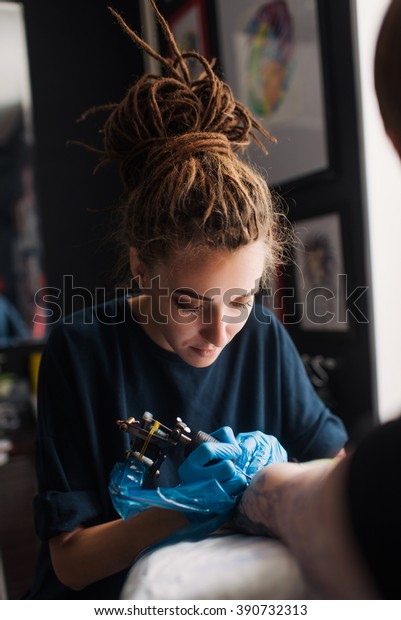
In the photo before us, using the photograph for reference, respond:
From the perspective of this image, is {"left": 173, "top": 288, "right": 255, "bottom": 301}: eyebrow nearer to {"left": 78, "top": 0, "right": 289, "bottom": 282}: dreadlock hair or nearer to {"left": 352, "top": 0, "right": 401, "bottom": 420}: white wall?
{"left": 78, "top": 0, "right": 289, "bottom": 282}: dreadlock hair

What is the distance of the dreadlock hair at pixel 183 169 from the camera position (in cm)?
56

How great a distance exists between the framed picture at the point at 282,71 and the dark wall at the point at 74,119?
0.17 m

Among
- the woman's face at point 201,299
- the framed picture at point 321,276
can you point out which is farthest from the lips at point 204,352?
the framed picture at point 321,276

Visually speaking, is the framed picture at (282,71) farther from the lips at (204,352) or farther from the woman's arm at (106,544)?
the woman's arm at (106,544)

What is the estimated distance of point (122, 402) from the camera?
0.59 metres

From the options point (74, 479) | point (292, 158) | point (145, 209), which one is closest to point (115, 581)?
point (74, 479)

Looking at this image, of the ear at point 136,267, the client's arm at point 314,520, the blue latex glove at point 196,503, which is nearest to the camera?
the client's arm at point 314,520

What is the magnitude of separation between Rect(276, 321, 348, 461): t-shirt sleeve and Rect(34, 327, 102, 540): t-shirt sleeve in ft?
0.83

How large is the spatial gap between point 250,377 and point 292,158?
12.3 inches

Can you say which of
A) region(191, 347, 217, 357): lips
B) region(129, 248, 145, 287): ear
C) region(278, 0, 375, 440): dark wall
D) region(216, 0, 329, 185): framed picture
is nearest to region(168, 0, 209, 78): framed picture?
region(216, 0, 329, 185): framed picture

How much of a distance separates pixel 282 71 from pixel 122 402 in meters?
0.52

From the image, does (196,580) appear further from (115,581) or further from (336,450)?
(336,450)

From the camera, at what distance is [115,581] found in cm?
57

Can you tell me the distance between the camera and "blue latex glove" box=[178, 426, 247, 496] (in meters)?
0.52
